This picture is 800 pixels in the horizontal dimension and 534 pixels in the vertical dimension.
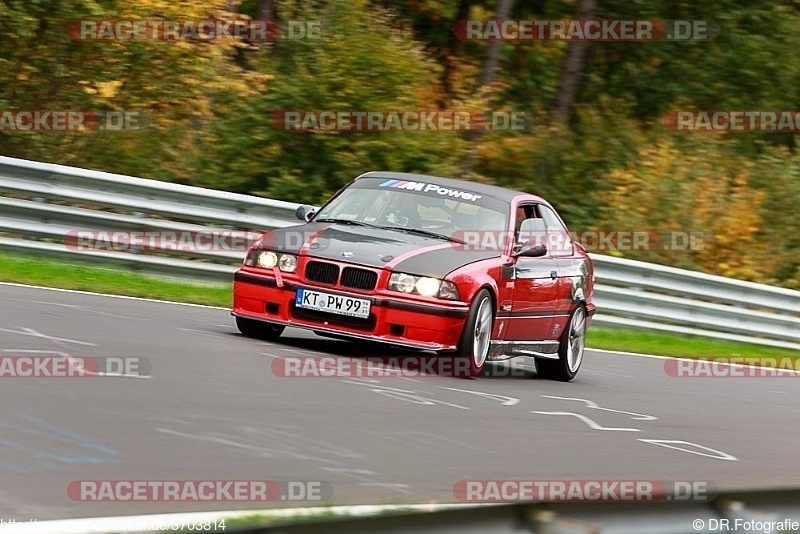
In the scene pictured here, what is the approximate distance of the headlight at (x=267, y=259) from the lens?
1061 cm

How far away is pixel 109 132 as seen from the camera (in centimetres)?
1941

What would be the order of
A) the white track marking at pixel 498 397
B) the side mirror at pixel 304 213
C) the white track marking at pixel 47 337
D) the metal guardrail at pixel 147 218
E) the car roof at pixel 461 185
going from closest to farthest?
A: the white track marking at pixel 47 337 → the white track marking at pixel 498 397 → the side mirror at pixel 304 213 → the car roof at pixel 461 185 → the metal guardrail at pixel 147 218

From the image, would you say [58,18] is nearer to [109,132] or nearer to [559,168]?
[109,132]

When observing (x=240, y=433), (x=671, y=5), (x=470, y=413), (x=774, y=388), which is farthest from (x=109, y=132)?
(x=671, y=5)

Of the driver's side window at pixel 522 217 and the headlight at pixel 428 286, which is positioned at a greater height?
the driver's side window at pixel 522 217

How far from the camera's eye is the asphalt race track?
5.83 m

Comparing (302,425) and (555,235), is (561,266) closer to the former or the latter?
(555,235)

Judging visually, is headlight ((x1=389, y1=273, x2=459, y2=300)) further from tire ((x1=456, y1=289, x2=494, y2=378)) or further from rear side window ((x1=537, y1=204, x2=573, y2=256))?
rear side window ((x1=537, y1=204, x2=573, y2=256))

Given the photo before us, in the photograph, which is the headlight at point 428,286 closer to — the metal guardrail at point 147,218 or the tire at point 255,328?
the tire at point 255,328

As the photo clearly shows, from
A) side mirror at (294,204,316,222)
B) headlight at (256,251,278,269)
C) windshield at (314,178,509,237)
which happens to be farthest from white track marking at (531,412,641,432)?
side mirror at (294,204,316,222)

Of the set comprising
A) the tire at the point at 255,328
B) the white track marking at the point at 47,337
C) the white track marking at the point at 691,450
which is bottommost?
the white track marking at the point at 691,450

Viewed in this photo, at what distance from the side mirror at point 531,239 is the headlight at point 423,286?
1203 mm

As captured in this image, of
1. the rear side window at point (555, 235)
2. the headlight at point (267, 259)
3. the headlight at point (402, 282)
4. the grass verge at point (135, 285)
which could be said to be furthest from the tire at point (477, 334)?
the grass verge at point (135, 285)

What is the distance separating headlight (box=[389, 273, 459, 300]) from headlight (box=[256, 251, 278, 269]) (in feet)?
3.23
